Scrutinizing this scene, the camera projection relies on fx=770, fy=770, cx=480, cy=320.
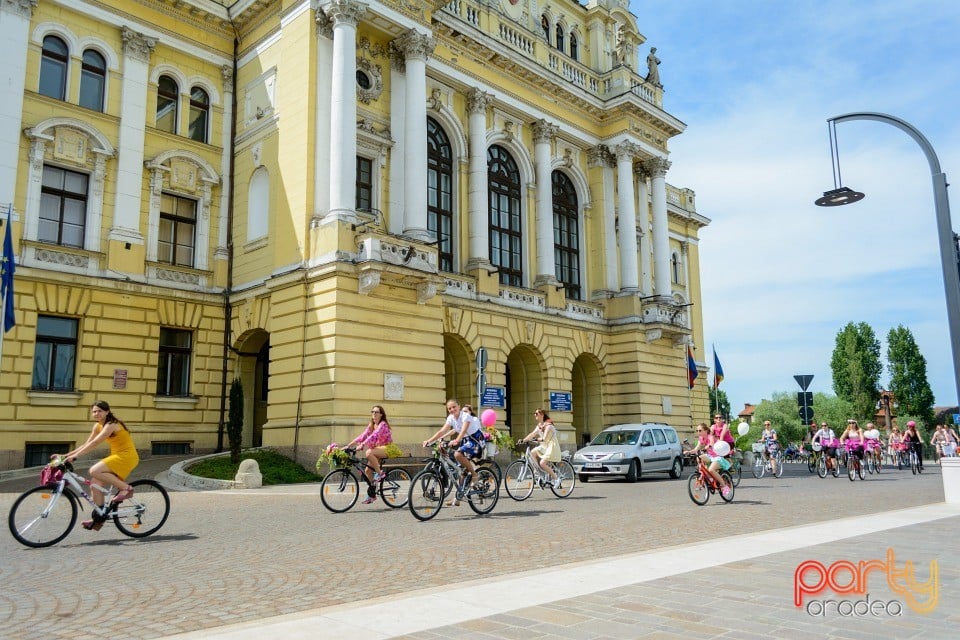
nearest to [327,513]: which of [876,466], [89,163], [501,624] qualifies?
[501,624]

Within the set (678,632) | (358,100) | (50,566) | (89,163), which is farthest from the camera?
(358,100)

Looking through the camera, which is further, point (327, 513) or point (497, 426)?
point (497, 426)

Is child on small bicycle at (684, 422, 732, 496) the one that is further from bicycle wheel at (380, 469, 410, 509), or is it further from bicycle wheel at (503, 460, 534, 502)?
bicycle wheel at (380, 469, 410, 509)

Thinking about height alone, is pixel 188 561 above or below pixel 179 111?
below

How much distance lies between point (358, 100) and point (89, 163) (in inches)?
344

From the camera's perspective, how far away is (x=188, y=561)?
→ 8.38m

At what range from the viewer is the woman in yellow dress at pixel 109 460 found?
10.0 m

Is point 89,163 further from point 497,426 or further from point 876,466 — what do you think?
point 876,466

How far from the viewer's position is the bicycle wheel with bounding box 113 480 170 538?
33.7 ft

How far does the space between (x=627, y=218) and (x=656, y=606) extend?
A: 31.8 metres

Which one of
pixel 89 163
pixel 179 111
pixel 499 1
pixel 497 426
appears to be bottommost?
pixel 497 426

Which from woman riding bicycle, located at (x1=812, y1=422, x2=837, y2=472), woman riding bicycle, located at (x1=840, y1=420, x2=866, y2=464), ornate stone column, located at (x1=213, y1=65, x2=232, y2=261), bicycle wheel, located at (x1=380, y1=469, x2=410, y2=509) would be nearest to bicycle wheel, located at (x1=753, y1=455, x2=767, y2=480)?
woman riding bicycle, located at (x1=812, y1=422, x2=837, y2=472)

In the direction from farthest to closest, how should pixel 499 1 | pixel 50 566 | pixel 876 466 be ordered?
pixel 499 1 → pixel 876 466 → pixel 50 566

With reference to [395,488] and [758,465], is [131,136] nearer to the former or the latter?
[395,488]
